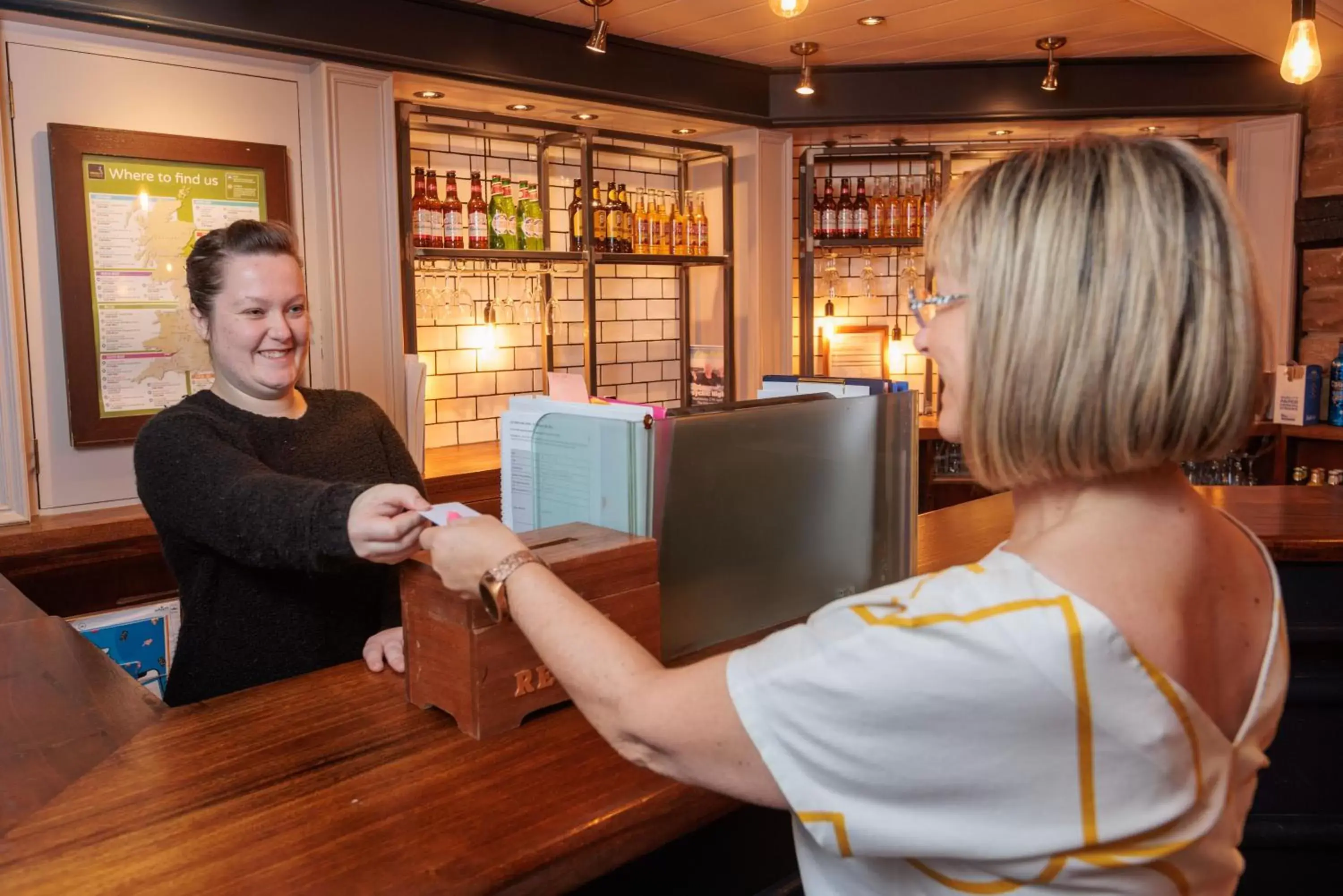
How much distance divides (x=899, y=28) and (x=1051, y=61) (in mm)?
844

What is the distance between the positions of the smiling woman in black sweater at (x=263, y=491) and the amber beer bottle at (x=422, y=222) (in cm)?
179

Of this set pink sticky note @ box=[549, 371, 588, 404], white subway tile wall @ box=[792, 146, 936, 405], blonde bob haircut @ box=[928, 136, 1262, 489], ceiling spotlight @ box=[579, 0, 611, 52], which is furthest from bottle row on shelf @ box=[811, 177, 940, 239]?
blonde bob haircut @ box=[928, 136, 1262, 489]

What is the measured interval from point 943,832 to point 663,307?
15.0 ft

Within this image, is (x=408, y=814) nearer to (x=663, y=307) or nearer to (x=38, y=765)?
(x=38, y=765)

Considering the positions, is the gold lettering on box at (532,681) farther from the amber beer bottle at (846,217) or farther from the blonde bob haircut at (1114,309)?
the amber beer bottle at (846,217)

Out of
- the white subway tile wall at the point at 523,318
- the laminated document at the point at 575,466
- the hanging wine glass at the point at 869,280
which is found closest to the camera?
the laminated document at the point at 575,466

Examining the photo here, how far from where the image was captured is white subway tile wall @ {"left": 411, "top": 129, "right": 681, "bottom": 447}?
4.33 metres

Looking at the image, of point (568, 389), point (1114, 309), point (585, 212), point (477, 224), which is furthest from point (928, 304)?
point (585, 212)

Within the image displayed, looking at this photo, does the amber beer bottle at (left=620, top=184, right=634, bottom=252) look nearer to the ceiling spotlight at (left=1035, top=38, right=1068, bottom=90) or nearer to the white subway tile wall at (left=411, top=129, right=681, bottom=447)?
the white subway tile wall at (left=411, top=129, right=681, bottom=447)

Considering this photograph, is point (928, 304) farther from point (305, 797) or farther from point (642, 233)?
point (642, 233)

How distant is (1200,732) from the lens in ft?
2.76

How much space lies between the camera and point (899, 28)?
4129 mm

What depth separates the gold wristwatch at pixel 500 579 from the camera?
3.80 feet

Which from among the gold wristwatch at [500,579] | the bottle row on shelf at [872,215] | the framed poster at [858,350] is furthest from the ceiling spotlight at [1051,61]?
the gold wristwatch at [500,579]
